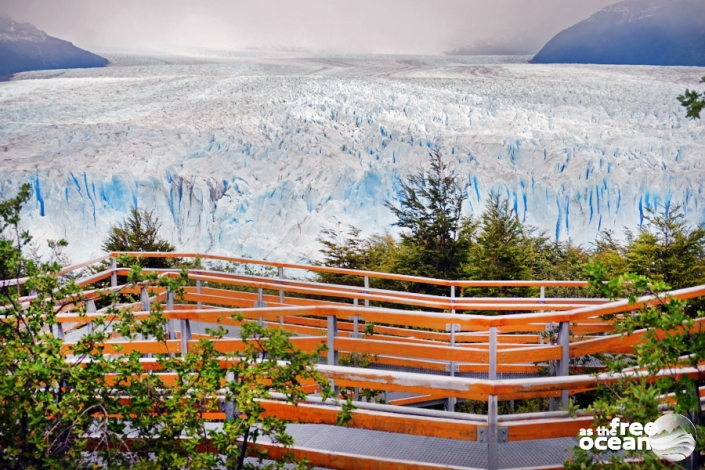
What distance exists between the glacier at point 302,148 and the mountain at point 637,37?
45 cm

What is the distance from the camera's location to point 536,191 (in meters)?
11.5

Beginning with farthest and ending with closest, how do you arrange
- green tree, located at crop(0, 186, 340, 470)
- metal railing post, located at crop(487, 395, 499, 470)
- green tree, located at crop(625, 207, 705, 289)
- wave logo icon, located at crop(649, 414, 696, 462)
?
green tree, located at crop(625, 207, 705, 289) → metal railing post, located at crop(487, 395, 499, 470) → green tree, located at crop(0, 186, 340, 470) → wave logo icon, located at crop(649, 414, 696, 462)

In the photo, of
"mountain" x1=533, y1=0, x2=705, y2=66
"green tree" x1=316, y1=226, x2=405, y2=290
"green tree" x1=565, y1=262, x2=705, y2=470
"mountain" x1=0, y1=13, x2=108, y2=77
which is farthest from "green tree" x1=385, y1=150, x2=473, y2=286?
"mountain" x1=0, y1=13, x2=108, y2=77

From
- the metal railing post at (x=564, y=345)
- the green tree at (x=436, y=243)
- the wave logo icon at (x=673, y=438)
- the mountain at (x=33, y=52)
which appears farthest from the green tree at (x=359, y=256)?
the wave logo icon at (x=673, y=438)

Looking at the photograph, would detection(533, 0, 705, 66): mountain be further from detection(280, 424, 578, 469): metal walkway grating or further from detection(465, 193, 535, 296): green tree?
detection(280, 424, 578, 469): metal walkway grating

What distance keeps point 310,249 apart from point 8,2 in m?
6.96

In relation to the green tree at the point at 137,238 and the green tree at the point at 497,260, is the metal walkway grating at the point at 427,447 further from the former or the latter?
the green tree at the point at 137,238

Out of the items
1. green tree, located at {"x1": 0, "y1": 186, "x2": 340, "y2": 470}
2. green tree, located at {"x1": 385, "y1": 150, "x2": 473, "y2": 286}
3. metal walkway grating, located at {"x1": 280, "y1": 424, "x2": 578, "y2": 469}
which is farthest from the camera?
green tree, located at {"x1": 385, "y1": 150, "x2": 473, "y2": 286}

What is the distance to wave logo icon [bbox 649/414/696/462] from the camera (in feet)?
5.85

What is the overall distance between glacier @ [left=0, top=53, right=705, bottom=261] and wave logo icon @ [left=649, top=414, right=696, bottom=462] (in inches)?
367

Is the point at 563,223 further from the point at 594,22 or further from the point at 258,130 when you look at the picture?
the point at 258,130

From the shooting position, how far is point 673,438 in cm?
181

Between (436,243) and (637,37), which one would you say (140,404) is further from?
(637,37)

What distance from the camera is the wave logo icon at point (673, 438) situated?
178 centimetres
